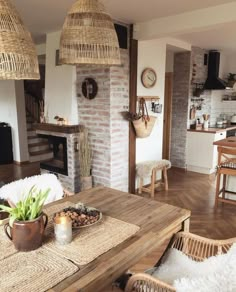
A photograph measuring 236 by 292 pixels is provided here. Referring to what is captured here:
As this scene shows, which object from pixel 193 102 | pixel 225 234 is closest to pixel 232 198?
pixel 225 234

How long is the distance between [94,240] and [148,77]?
3.27 meters

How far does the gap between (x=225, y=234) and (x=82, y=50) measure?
2.58 m

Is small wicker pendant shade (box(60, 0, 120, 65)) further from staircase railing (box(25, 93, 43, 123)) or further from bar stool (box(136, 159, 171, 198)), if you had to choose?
staircase railing (box(25, 93, 43, 123))

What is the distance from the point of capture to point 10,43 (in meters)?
1.10

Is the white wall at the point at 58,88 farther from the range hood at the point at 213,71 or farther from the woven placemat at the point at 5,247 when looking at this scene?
the range hood at the point at 213,71

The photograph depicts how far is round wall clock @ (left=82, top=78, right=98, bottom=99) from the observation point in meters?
3.90

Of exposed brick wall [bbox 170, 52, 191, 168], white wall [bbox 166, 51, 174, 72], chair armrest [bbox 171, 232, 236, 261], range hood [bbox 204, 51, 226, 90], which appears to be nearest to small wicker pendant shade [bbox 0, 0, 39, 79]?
chair armrest [bbox 171, 232, 236, 261]

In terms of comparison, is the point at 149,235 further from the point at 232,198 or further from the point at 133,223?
the point at 232,198

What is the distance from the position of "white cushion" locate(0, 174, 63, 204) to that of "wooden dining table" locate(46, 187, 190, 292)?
0.24 m

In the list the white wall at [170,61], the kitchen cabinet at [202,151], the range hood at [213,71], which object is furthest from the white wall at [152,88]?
the range hood at [213,71]

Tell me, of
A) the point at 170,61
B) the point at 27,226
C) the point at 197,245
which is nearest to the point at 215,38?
the point at 170,61

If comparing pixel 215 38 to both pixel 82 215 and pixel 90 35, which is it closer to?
pixel 90 35

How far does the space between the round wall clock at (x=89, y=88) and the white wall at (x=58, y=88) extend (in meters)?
0.24

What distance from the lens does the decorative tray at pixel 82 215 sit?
1.63 meters
